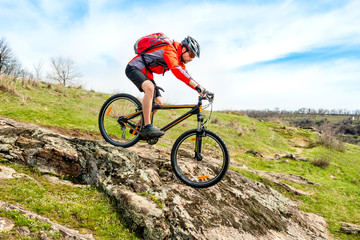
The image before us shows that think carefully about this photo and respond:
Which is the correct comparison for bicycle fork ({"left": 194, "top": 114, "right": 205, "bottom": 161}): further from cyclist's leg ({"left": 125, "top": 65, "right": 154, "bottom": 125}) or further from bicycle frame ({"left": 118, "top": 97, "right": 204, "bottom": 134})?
cyclist's leg ({"left": 125, "top": 65, "right": 154, "bottom": 125})

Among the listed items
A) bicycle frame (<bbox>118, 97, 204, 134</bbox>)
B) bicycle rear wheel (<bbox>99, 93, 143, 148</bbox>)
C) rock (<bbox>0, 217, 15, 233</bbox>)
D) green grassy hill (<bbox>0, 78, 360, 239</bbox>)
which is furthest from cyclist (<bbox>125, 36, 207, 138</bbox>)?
green grassy hill (<bbox>0, 78, 360, 239</bbox>)

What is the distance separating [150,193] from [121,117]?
2083 millimetres

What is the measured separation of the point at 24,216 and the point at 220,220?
325 cm

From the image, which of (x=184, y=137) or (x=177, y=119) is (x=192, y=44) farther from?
(x=184, y=137)

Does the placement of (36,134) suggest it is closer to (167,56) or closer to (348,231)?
(167,56)

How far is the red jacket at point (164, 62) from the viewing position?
14.7 feet

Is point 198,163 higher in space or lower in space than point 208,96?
lower

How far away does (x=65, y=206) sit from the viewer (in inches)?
143

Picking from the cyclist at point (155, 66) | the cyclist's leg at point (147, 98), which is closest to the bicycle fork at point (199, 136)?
the cyclist at point (155, 66)

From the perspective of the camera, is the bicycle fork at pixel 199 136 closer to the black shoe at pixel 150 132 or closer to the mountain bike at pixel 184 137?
the mountain bike at pixel 184 137

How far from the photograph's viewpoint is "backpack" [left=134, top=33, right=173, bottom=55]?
15.8 ft

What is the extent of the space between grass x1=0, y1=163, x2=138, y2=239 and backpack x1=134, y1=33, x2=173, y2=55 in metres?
A: 3.13

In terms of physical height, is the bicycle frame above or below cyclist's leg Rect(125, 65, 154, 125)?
below

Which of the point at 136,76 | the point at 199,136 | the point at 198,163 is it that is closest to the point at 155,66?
the point at 136,76
